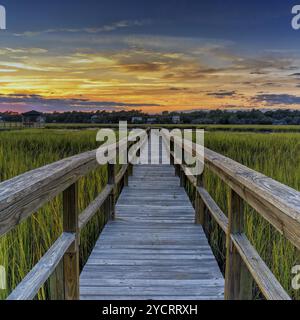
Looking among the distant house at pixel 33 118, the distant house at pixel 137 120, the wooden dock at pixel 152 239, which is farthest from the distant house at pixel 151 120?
the wooden dock at pixel 152 239

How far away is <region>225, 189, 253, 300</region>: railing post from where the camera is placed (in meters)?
1.99

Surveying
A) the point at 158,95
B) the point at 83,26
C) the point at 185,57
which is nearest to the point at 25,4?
the point at 83,26

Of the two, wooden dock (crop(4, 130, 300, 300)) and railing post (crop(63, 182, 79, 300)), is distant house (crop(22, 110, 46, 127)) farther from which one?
railing post (crop(63, 182, 79, 300))

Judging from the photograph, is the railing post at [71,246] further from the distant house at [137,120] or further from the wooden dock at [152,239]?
the distant house at [137,120]

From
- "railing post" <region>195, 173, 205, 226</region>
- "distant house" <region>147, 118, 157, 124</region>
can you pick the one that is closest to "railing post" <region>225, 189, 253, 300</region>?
"railing post" <region>195, 173, 205, 226</region>

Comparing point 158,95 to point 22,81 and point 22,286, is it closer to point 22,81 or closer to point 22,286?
point 22,81

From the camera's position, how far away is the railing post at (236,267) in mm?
1993

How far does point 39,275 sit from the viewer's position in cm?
151

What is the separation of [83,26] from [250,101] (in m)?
12.3

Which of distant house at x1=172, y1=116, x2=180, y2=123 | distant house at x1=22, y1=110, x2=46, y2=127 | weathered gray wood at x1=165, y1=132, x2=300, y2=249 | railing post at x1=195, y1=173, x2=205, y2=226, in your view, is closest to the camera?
weathered gray wood at x1=165, y1=132, x2=300, y2=249

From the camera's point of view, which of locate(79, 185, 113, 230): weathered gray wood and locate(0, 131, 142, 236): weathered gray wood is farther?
locate(79, 185, 113, 230): weathered gray wood

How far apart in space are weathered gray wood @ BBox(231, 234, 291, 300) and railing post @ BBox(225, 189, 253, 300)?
134mm

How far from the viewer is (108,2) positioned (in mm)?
6016

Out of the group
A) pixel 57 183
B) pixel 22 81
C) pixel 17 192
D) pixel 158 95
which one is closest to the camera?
pixel 17 192
